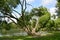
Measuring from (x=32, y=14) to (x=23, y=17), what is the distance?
445 centimetres

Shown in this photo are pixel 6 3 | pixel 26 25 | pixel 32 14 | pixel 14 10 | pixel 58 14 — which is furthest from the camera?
pixel 58 14

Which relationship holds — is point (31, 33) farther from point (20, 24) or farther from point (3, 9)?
point (3, 9)

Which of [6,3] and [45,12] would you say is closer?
[6,3]

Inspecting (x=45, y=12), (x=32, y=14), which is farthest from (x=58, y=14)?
(x=32, y=14)

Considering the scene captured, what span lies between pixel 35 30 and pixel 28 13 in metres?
3.30

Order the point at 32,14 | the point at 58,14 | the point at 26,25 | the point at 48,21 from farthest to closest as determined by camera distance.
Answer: the point at 58,14
the point at 48,21
the point at 32,14
the point at 26,25

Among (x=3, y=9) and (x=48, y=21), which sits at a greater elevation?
(x=3, y=9)

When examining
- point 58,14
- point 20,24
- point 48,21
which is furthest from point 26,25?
point 58,14

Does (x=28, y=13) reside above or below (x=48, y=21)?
above

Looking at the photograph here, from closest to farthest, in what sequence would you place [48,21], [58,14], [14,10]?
[14,10], [48,21], [58,14]

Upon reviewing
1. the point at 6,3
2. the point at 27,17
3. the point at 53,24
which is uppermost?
the point at 6,3

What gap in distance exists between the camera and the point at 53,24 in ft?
151

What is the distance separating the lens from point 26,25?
105ft

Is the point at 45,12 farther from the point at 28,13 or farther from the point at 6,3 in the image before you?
the point at 6,3
